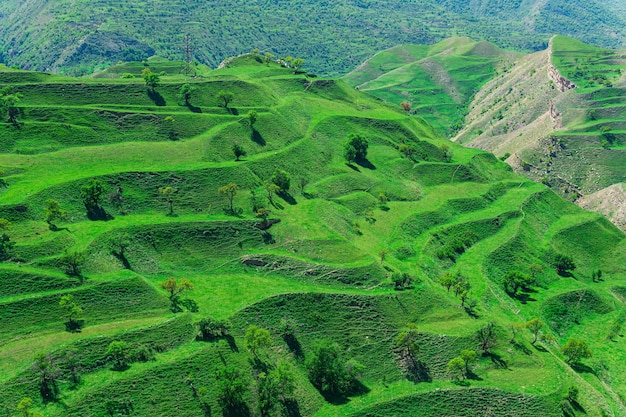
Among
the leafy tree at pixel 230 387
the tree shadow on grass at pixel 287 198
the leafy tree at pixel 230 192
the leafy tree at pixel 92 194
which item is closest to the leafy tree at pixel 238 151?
the tree shadow on grass at pixel 287 198

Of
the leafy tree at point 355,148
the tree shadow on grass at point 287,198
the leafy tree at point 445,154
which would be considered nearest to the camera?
the tree shadow on grass at point 287,198

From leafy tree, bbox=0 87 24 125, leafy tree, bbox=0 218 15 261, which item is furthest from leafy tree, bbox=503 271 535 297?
leafy tree, bbox=0 87 24 125

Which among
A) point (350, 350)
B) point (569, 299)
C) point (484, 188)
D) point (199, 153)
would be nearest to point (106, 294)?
point (350, 350)

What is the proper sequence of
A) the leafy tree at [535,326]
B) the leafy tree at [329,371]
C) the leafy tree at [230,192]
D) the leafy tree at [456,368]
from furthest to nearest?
the leafy tree at [230,192] → the leafy tree at [535,326] → the leafy tree at [456,368] → the leafy tree at [329,371]

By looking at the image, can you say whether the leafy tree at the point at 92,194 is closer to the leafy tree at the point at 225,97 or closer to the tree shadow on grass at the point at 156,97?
the tree shadow on grass at the point at 156,97

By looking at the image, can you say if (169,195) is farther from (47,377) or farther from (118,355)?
(47,377)

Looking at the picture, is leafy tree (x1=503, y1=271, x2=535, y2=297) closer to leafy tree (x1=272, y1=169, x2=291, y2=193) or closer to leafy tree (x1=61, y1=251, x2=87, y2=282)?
leafy tree (x1=272, y1=169, x2=291, y2=193)
